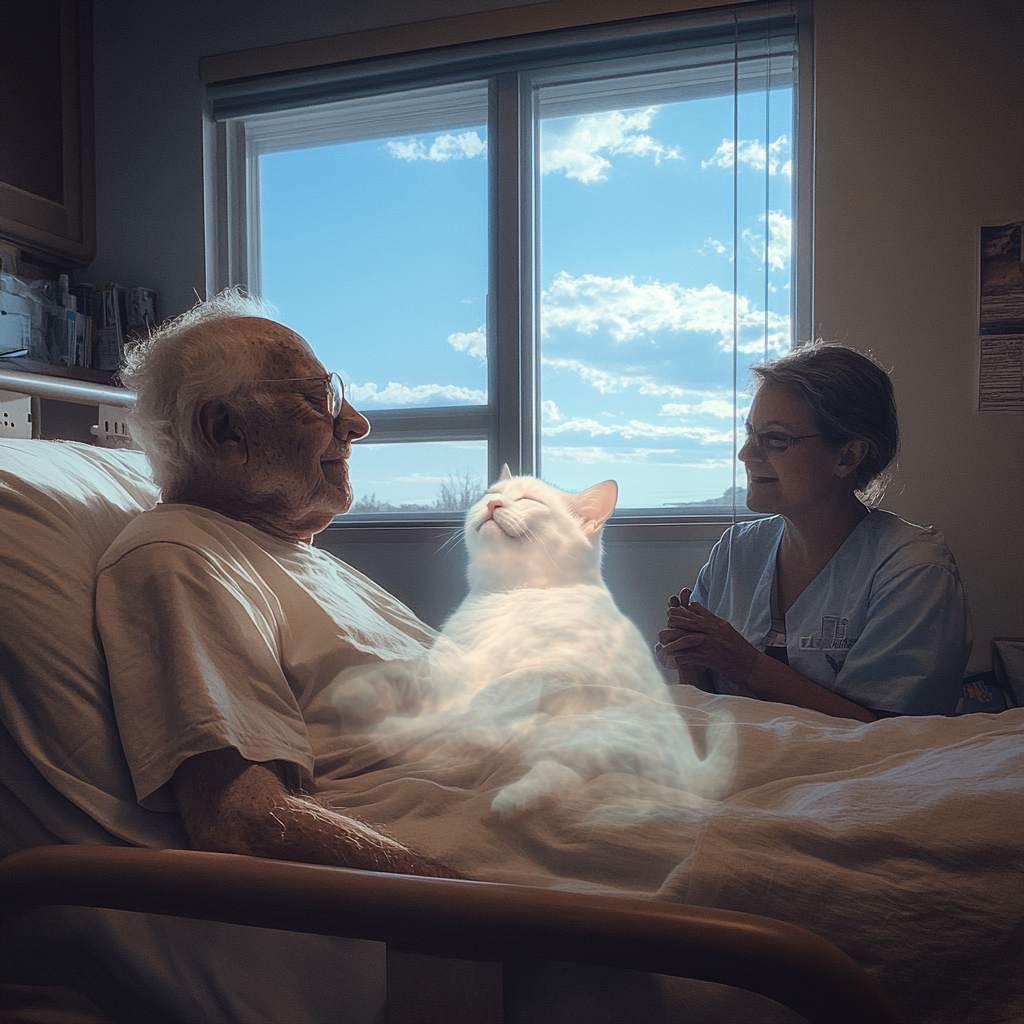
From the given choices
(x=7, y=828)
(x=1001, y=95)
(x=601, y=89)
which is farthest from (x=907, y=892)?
(x=601, y=89)

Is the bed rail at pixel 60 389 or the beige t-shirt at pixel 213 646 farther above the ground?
the bed rail at pixel 60 389

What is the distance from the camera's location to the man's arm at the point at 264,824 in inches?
25.0

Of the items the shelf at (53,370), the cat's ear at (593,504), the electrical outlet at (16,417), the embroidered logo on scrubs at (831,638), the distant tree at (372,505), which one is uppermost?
the shelf at (53,370)

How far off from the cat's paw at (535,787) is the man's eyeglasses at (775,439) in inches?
37.2

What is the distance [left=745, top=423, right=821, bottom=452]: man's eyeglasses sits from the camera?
1.47 metres

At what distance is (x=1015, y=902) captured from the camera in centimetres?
54

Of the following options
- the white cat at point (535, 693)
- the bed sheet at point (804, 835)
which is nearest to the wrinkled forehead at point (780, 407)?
the white cat at point (535, 693)

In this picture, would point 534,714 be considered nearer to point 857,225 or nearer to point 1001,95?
point 857,225

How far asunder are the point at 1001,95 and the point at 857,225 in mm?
461

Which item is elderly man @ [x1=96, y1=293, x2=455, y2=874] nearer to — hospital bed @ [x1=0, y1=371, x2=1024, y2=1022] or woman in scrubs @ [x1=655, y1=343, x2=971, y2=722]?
hospital bed @ [x1=0, y1=371, x2=1024, y2=1022]

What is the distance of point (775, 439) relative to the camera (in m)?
1.49

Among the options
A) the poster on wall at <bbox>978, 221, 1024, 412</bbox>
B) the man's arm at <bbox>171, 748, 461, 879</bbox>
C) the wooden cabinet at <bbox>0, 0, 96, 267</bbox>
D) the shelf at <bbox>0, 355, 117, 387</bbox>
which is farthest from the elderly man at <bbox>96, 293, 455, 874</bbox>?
the wooden cabinet at <bbox>0, 0, 96, 267</bbox>

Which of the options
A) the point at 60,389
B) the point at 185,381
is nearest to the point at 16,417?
the point at 60,389

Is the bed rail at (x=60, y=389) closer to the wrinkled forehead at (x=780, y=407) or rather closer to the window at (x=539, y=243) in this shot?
the wrinkled forehead at (x=780, y=407)
